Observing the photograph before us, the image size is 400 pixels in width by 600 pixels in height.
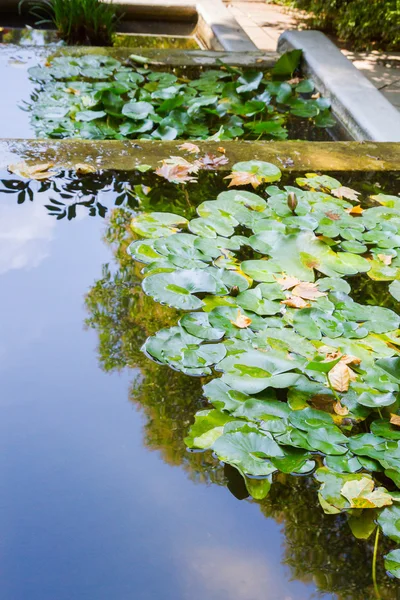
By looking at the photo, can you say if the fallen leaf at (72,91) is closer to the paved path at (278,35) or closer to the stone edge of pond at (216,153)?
the stone edge of pond at (216,153)

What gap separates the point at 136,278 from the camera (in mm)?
1807

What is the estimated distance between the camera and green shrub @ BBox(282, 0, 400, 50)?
4828mm

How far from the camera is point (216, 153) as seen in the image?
2432 mm

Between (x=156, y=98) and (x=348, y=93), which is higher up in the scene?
(x=348, y=93)

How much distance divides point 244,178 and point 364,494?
4.42 ft

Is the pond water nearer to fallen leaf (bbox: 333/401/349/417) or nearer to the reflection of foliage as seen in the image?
the reflection of foliage

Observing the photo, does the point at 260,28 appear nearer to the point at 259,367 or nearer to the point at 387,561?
the point at 259,367

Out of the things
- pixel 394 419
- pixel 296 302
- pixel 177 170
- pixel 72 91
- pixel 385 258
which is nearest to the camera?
pixel 394 419

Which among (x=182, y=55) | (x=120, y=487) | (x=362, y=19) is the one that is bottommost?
(x=120, y=487)

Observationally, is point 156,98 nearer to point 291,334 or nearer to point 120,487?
point 291,334

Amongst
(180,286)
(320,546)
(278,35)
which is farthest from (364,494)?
(278,35)

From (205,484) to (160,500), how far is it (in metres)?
0.09

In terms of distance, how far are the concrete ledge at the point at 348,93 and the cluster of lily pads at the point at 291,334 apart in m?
0.69

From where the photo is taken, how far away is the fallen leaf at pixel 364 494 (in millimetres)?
1184
